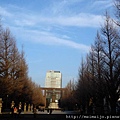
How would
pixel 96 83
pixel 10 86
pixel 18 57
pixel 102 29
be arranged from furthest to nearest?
pixel 18 57, pixel 10 86, pixel 96 83, pixel 102 29

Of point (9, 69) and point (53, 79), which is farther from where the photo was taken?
point (53, 79)

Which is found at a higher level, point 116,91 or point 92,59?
point 92,59

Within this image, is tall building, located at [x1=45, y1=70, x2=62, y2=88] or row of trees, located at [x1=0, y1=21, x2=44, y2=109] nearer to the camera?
row of trees, located at [x1=0, y1=21, x2=44, y2=109]

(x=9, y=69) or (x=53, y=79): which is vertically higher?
(x=53, y=79)

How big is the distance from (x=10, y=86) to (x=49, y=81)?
106 m

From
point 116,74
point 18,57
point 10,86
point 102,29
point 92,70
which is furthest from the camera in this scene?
point 18,57

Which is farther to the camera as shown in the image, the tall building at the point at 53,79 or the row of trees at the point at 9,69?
the tall building at the point at 53,79

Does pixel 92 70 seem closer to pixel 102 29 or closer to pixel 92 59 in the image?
pixel 92 59

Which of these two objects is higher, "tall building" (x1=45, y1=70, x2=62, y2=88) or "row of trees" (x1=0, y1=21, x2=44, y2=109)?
"tall building" (x1=45, y1=70, x2=62, y2=88)

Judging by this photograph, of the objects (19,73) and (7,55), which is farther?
(19,73)

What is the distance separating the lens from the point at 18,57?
34.8 m

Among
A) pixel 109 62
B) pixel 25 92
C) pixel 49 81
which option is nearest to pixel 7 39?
pixel 25 92

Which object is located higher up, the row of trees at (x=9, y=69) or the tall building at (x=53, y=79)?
the tall building at (x=53, y=79)

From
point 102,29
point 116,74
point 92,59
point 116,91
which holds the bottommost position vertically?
point 116,91
